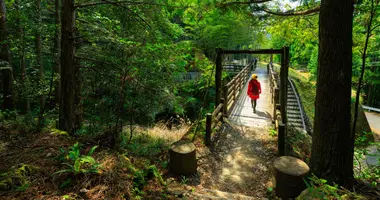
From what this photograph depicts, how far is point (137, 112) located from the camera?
4.81m

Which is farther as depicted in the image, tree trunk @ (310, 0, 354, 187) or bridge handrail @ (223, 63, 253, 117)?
bridge handrail @ (223, 63, 253, 117)

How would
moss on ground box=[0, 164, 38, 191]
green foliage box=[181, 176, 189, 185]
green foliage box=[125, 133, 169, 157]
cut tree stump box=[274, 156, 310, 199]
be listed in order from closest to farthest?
1. moss on ground box=[0, 164, 38, 191]
2. cut tree stump box=[274, 156, 310, 199]
3. green foliage box=[181, 176, 189, 185]
4. green foliage box=[125, 133, 169, 157]

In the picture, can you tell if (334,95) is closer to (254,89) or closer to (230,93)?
(254,89)

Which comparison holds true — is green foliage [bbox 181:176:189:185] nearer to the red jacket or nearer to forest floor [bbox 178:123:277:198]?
Answer: forest floor [bbox 178:123:277:198]

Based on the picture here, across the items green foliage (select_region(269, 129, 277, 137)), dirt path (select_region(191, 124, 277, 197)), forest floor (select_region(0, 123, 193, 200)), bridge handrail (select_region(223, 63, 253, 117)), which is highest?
bridge handrail (select_region(223, 63, 253, 117))

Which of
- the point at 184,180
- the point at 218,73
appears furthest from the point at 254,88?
the point at 184,180

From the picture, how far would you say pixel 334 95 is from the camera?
341 cm

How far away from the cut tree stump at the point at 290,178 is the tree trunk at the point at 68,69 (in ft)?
14.5

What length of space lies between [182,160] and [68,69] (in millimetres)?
3044

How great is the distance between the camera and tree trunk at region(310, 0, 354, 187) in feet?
10.8

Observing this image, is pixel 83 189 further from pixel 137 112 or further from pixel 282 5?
pixel 282 5

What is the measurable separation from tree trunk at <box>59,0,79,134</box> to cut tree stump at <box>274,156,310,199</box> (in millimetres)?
4405

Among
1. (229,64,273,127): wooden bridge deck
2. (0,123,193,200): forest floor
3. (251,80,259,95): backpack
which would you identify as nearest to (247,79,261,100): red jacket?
(251,80,259,95): backpack

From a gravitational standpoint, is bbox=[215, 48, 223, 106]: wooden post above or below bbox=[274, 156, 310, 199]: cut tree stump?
above
